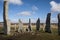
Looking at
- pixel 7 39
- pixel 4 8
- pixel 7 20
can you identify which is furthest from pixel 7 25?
pixel 7 39

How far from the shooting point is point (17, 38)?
26875 mm

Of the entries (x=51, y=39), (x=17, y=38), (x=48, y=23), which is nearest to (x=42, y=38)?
(x=51, y=39)

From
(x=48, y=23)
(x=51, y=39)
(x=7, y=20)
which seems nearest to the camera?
(x=51, y=39)

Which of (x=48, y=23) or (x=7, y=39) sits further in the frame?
(x=48, y=23)

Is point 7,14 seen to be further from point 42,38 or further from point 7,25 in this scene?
point 42,38

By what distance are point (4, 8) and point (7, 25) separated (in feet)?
10.7

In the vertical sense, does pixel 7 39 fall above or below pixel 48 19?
below

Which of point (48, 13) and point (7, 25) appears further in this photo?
point (48, 13)

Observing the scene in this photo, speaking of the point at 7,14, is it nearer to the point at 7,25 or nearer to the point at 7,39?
the point at 7,25

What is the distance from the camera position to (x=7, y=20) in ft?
110

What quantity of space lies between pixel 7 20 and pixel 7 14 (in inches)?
47.2

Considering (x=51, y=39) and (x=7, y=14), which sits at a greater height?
(x=7, y=14)

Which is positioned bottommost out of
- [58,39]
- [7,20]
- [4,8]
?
[58,39]

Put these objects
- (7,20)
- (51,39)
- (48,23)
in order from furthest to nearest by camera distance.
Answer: (48,23) → (7,20) → (51,39)
